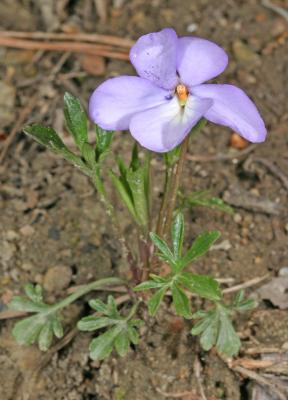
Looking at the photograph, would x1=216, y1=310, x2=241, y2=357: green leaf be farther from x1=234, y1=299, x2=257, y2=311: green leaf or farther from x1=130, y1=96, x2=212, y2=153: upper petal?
x1=130, y1=96, x2=212, y2=153: upper petal

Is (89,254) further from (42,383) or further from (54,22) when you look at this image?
(54,22)

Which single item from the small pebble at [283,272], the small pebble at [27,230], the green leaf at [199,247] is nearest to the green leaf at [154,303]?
the green leaf at [199,247]

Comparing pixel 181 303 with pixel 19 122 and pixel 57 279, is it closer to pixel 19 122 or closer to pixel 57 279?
pixel 57 279

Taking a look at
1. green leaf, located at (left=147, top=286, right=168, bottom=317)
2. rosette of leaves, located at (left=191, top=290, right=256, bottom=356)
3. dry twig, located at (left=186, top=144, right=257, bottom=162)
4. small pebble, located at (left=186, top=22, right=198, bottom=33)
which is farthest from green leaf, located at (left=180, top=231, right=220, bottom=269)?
small pebble, located at (left=186, top=22, right=198, bottom=33)

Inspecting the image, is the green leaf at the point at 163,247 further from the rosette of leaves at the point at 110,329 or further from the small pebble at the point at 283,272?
the small pebble at the point at 283,272

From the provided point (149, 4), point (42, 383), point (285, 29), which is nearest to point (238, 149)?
point (285, 29)
